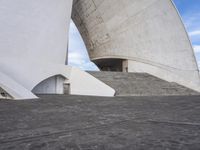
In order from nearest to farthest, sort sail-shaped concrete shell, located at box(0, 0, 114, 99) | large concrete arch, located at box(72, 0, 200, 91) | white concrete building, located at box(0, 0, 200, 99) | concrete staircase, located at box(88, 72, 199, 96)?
1. sail-shaped concrete shell, located at box(0, 0, 114, 99)
2. white concrete building, located at box(0, 0, 200, 99)
3. concrete staircase, located at box(88, 72, 199, 96)
4. large concrete arch, located at box(72, 0, 200, 91)

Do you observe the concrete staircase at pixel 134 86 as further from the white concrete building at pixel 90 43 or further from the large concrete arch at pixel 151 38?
the large concrete arch at pixel 151 38

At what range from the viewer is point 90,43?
62.4 ft

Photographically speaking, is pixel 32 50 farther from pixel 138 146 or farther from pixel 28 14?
pixel 138 146

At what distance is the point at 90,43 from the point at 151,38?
5564 mm

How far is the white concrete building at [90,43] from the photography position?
33.1 feet

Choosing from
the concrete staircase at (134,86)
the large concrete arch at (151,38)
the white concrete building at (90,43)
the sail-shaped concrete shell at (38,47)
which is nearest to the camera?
the sail-shaped concrete shell at (38,47)

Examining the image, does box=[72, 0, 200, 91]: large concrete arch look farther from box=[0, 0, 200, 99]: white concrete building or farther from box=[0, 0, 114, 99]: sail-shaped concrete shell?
box=[0, 0, 114, 99]: sail-shaped concrete shell

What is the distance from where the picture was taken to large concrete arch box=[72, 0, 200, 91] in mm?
14680

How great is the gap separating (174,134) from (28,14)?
10001 mm

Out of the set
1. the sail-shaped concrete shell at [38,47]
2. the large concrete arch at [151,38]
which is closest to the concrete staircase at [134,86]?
the sail-shaped concrete shell at [38,47]

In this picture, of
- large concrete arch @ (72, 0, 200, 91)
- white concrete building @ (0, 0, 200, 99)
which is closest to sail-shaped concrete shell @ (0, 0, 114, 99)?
white concrete building @ (0, 0, 200, 99)

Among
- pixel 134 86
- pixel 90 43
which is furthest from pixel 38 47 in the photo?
pixel 90 43

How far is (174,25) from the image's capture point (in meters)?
14.8

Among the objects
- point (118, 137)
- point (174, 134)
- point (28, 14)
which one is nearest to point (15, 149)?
point (118, 137)
